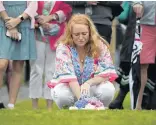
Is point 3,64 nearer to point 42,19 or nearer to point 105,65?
point 42,19

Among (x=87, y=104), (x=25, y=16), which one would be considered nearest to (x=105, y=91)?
(x=87, y=104)

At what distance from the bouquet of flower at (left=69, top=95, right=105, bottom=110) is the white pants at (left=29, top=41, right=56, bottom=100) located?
2080 millimetres

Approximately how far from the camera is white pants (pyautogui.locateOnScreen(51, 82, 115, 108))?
737cm

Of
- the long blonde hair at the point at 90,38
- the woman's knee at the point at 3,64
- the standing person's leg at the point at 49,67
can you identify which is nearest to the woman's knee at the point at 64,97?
the long blonde hair at the point at 90,38

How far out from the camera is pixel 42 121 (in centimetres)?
584

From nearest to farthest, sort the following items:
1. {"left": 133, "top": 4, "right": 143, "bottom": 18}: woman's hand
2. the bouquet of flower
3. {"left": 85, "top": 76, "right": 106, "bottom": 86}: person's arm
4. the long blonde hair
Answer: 1. the bouquet of flower
2. {"left": 85, "top": 76, "right": 106, "bottom": 86}: person's arm
3. the long blonde hair
4. {"left": 133, "top": 4, "right": 143, "bottom": 18}: woman's hand

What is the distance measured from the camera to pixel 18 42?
28.7 ft

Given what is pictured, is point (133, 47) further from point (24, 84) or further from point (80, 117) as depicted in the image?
point (24, 84)

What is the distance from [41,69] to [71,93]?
5.56 feet

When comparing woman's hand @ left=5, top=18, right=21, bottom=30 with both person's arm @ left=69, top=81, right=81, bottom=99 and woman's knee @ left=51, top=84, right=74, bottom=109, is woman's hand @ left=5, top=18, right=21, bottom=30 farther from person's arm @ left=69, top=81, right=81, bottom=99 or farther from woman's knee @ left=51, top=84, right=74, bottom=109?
person's arm @ left=69, top=81, right=81, bottom=99

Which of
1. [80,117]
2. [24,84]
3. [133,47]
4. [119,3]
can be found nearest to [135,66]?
[133,47]

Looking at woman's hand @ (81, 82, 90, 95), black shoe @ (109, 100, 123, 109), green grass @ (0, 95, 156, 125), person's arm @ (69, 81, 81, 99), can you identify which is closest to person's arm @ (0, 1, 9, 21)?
person's arm @ (69, 81, 81, 99)

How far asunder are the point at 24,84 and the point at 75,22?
7.90m

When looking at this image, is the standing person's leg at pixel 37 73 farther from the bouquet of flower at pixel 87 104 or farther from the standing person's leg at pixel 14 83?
the bouquet of flower at pixel 87 104
